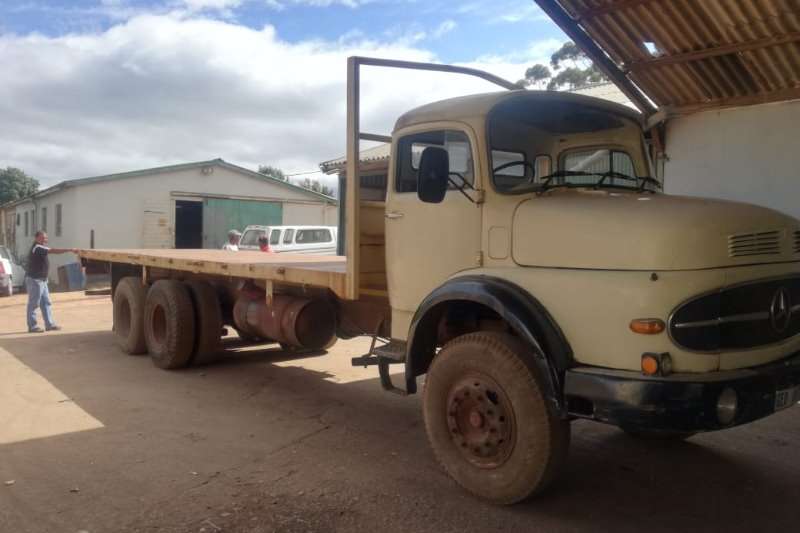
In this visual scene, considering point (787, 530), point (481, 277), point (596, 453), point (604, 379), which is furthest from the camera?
point (596, 453)

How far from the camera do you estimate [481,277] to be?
4051 millimetres

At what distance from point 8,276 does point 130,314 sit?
11035mm

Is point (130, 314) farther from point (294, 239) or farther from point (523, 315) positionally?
Result: point (294, 239)

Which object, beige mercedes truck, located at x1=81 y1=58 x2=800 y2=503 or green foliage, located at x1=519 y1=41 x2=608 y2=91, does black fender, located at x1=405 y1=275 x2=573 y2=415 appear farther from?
green foliage, located at x1=519 y1=41 x2=608 y2=91

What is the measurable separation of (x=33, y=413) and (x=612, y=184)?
210 inches

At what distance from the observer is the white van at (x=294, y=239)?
716 inches

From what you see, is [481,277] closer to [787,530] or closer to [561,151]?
[561,151]

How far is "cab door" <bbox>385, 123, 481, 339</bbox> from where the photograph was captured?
170 inches

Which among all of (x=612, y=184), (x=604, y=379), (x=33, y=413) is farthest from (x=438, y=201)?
(x=33, y=413)

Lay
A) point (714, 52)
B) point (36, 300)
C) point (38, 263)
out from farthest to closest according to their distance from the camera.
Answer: point (38, 263)
point (36, 300)
point (714, 52)

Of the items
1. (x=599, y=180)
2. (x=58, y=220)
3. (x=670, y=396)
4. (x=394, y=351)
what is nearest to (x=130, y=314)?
(x=394, y=351)

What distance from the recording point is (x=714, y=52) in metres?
7.39

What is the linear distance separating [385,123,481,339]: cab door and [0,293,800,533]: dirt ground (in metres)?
1.14

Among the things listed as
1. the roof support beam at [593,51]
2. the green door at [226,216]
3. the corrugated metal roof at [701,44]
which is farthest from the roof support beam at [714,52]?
the green door at [226,216]
